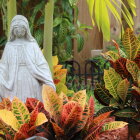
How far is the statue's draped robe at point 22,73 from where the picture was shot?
2729 millimetres

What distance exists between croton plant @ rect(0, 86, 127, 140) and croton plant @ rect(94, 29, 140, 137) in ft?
1.47

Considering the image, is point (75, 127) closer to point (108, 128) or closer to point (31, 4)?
point (108, 128)

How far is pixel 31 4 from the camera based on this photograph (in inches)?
219

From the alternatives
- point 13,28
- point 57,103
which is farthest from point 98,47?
point 57,103

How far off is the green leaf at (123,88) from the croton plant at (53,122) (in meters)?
0.41

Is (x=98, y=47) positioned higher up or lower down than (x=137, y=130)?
higher up

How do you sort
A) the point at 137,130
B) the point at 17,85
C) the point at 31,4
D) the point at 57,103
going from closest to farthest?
the point at 57,103
the point at 137,130
the point at 17,85
the point at 31,4

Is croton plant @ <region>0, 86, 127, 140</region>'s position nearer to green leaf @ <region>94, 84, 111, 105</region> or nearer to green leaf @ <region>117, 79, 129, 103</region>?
green leaf @ <region>117, 79, 129, 103</region>

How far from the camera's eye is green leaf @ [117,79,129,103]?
178cm

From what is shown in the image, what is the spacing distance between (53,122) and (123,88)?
0.60 meters

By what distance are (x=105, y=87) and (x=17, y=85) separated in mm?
1046

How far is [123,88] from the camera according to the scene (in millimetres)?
1812

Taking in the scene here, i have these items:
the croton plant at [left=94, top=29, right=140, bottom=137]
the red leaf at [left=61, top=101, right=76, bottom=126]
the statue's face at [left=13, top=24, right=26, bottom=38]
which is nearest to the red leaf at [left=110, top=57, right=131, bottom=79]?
the croton plant at [left=94, top=29, right=140, bottom=137]

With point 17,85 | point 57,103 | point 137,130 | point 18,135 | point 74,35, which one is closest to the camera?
point 18,135
